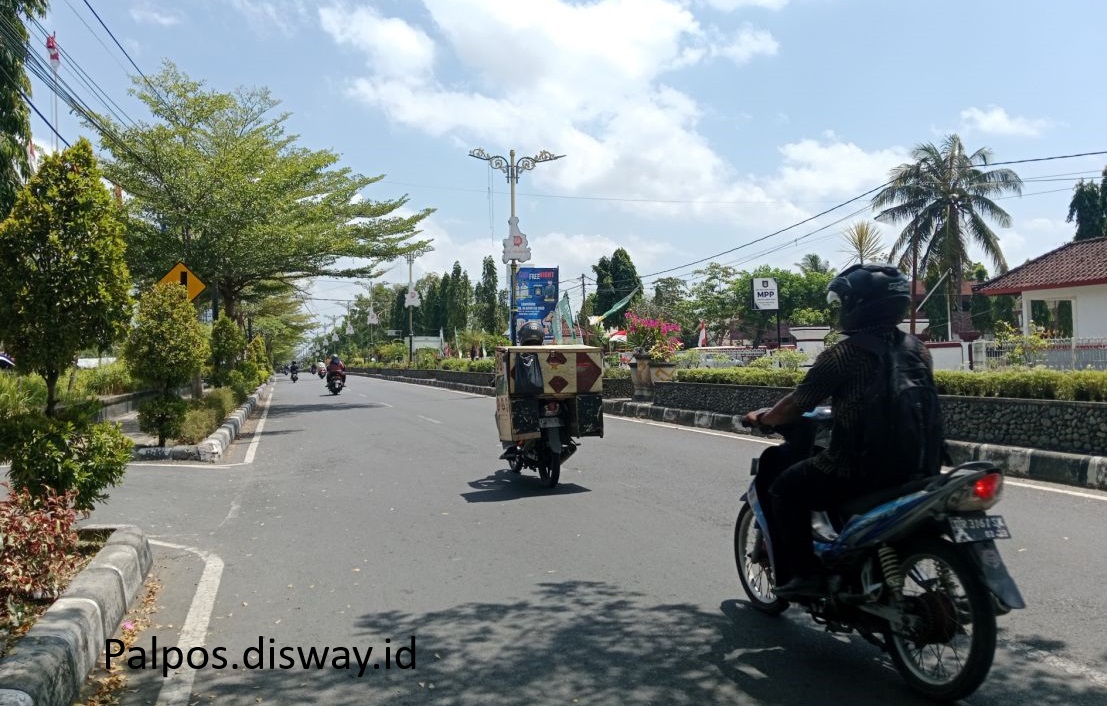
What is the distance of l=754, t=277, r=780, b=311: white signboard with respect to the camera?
153ft

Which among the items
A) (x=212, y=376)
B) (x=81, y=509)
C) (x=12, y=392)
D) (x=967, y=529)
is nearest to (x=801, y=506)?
(x=967, y=529)

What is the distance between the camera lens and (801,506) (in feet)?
13.4

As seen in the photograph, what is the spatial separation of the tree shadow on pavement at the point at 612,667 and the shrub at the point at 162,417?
9729 mm

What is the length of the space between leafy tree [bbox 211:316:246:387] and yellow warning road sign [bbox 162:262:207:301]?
8.83m

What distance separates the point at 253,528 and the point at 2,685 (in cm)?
464

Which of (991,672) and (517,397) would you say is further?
(517,397)

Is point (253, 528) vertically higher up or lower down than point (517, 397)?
lower down

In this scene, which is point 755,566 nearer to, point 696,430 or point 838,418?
point 838,418

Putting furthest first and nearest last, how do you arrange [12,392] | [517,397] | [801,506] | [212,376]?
[212,376]
[12,392]
[517,397]
[801,506]

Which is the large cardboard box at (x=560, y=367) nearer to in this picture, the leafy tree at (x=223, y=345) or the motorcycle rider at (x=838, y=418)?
the motorcycle rider at (x=838, y=418)

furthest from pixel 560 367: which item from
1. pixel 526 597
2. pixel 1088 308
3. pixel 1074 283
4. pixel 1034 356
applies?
pixel 1088 308

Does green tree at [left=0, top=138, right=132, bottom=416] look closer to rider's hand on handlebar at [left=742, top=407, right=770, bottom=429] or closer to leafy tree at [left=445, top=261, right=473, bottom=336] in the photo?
rider's hand on handlebar at [left=742, top=407, right=770, bottom=429]

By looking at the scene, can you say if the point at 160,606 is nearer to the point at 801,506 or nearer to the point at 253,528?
the point at 253,528

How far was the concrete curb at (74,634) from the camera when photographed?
130 inches
